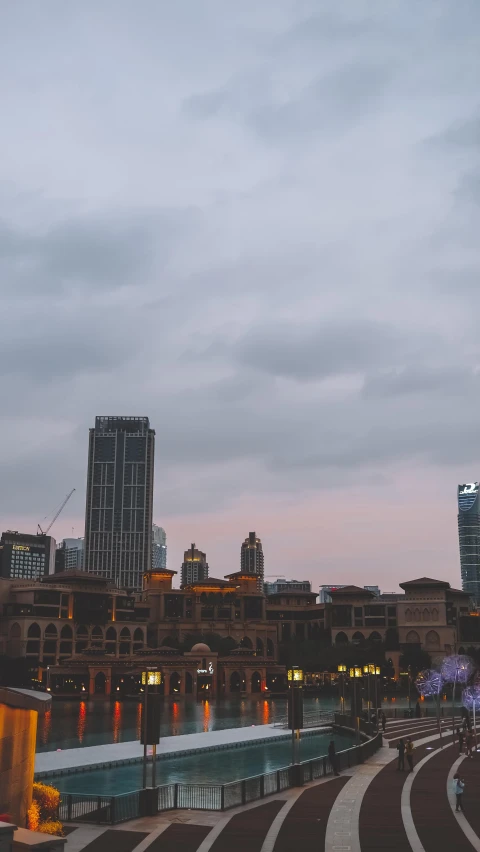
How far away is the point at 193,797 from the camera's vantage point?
31.9m

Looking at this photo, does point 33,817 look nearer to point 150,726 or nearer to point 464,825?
point 150,726

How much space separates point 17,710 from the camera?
20.7 metres

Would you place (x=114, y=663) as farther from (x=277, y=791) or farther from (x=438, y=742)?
(x=277, y=791)

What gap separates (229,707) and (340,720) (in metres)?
35.5

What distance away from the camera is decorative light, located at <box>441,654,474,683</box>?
114m

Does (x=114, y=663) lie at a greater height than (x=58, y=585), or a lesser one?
lesser

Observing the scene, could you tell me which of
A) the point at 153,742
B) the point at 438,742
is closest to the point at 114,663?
the point at 438,742

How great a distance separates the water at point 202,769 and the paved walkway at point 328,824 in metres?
10.4

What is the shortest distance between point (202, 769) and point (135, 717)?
3535cm

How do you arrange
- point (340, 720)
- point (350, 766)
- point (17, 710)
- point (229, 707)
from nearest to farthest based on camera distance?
point (17, 710), point (350, 766), point (340, 720), point (229, 707)

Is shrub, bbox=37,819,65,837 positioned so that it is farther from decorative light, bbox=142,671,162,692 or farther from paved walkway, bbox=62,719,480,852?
decorative light, bbox=142,671,162,692

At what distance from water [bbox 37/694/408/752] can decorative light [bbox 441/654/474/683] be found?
38.7 feet

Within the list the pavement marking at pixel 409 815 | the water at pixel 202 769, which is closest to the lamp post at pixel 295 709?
the pavement marking at pixel 409 815

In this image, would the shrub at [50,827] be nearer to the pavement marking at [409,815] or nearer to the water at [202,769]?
the pavement marking at [409,815]
